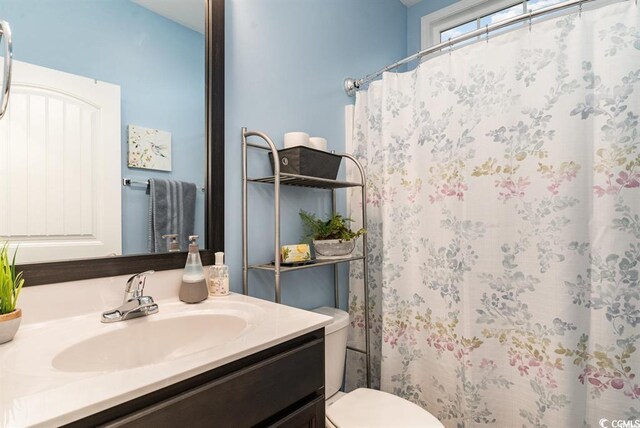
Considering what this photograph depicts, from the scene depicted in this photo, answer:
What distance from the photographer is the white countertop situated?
48cm

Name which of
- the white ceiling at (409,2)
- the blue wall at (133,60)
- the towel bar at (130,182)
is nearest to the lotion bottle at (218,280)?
the blue wall at (133,60)

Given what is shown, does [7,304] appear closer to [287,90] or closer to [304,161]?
[304,161]

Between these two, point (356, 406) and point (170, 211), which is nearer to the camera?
point (170, 211)

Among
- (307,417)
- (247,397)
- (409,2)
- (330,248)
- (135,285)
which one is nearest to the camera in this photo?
(247,397)

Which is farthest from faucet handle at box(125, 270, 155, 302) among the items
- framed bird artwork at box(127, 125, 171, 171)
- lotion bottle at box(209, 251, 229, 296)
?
framed bird artwork at box(127, 125, 171, 171)

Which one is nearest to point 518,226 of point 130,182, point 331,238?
point 331,238

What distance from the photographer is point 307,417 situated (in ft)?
2.75

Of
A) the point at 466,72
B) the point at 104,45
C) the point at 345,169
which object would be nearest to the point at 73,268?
the point at 104,45

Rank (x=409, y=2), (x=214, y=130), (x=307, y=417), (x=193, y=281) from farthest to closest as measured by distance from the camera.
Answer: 1. (x=409, y=2)
2. (x=214, y=130)
3. (x=193, y=281)
4. (x=307, y=417)

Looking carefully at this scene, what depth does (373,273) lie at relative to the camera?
5.78 ft

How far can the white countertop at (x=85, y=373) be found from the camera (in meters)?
0.48

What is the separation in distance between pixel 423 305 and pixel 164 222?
3.69 feet

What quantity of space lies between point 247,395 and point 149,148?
0.79 m

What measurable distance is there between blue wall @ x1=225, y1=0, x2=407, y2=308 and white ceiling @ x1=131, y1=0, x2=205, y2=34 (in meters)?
0.13
